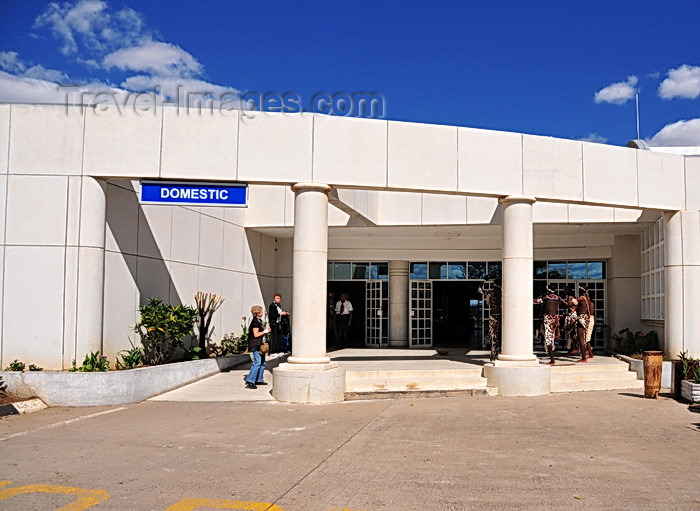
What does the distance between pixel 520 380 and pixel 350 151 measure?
5.11 m

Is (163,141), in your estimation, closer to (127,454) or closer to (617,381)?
(127,454)

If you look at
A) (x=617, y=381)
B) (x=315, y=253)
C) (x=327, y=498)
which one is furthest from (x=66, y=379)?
(x=617, y=381)

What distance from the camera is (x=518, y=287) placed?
11.7 m

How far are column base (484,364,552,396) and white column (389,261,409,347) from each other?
8390 millimetres

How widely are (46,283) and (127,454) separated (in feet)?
15.7

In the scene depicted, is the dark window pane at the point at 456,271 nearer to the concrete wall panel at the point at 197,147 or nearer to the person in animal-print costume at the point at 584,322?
the person in animal-print costume at the point at 584,322

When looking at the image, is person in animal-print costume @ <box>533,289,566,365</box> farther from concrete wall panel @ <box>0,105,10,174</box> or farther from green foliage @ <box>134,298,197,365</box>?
concrete wall panel @ <box>0,105,10,174</box>

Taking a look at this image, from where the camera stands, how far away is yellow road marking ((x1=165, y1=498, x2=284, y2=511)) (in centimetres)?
517

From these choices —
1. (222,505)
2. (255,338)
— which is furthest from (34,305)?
(222,505)

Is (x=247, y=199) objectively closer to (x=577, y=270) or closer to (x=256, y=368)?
(x=256, y=368)

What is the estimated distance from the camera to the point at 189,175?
11.0 meters

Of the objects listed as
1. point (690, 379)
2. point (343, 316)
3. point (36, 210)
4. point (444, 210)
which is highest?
point (444, 210)

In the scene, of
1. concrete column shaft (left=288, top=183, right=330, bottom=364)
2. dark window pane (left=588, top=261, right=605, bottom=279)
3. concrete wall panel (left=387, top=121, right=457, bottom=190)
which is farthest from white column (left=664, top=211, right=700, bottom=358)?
concrete column shaft (left=288, top=183, right=330, bottom=364)

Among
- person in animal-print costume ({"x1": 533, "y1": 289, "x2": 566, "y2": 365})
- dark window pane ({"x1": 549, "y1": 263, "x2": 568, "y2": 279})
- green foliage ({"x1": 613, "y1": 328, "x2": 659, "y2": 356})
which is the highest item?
dark window pane ({"x1": 549, "y1": 263, "x2": 568, "y2": 279})
